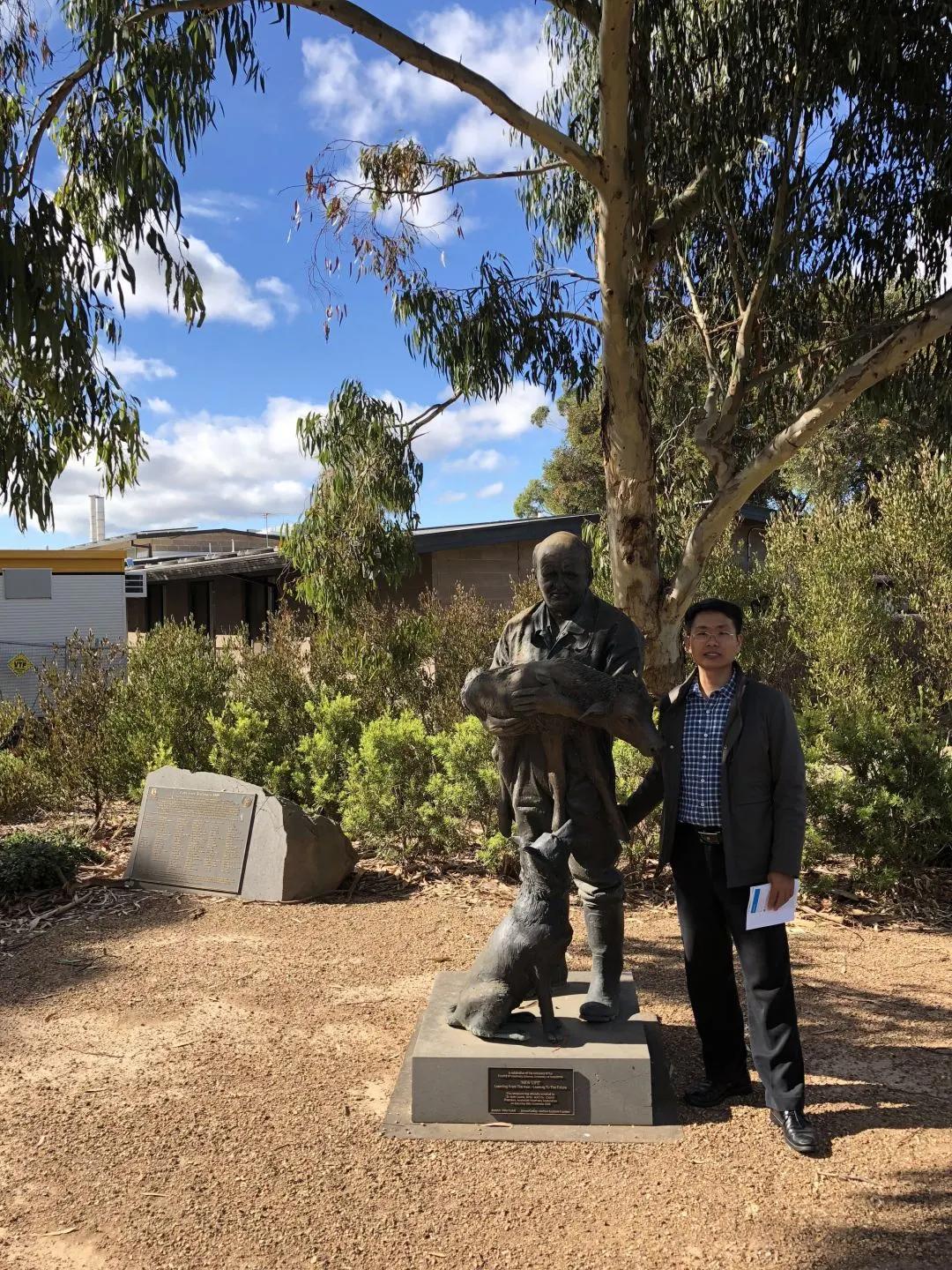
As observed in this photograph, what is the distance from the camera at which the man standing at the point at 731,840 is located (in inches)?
123

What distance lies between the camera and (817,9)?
6.97 metres

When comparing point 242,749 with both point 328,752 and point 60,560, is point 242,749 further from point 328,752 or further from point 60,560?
point 60,560

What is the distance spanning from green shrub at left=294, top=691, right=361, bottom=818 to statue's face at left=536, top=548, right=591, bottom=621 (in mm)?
4115

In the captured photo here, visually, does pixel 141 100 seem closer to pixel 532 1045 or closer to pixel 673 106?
pixel 673 106

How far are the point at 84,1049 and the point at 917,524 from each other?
7078 mm

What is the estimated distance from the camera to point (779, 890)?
121 inches

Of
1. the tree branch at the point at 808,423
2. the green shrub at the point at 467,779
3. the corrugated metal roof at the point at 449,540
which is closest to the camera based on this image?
the green shrub at the point at 467,779

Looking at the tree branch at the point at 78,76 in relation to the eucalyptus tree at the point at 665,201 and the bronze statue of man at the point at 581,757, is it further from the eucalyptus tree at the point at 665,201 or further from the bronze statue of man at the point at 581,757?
the bronze statue of man at the point at 581,757

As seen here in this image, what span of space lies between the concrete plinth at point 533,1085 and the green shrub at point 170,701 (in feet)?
16.4

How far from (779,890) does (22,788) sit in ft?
23.5

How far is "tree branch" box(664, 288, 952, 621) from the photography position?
7.10 m

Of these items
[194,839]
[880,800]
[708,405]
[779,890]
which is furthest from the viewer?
[708,405]

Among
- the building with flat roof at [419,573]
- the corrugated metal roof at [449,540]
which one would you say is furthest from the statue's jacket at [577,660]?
the corrugated metal roof at [449,540]

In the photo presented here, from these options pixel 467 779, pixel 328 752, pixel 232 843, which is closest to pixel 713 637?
pixel 467 779
